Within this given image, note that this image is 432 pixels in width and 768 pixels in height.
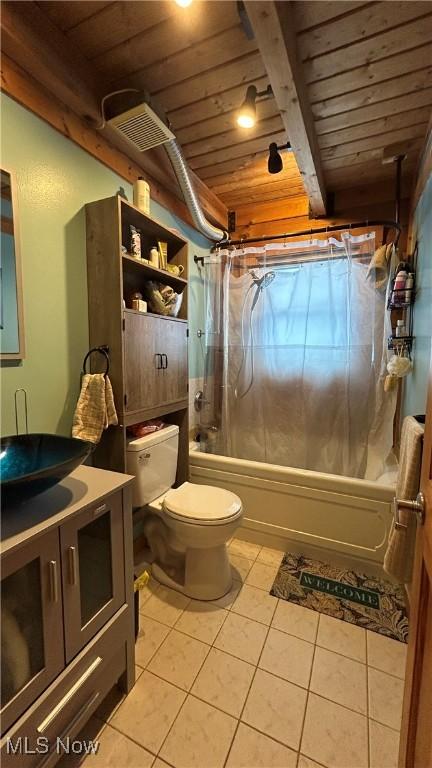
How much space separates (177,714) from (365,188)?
9.92 ft

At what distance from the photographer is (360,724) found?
1049 millimetres

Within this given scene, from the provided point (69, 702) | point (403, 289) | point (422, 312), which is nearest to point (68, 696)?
point (69, 702)

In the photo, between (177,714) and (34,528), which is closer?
(34,528)

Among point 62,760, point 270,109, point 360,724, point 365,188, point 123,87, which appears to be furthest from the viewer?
point 365,188

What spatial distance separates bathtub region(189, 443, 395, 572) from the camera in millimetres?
1693

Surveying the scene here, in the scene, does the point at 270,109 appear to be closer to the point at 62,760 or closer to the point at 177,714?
the point at 177,714

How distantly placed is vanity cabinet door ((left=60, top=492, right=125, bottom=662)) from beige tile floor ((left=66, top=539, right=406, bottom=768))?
40 cm

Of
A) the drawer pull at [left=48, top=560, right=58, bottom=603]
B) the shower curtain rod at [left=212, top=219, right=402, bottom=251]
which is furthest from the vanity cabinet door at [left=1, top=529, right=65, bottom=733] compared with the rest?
the shower curtain rod at [left=212, top=219, right=402, bottom=251]

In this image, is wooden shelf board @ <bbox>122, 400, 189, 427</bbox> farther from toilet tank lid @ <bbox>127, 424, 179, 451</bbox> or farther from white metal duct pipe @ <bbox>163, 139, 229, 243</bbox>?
white metal duct pipe @ <bbox>163, 139, 229, 243</bbox>

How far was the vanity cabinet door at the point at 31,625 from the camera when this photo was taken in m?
0.74

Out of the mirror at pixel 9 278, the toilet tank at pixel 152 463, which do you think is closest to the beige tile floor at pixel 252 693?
the toilet tank at pixel 152 463

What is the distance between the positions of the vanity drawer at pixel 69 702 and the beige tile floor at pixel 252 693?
7.2 inches

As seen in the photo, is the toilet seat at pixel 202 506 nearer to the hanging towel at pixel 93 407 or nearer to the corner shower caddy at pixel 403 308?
the hanging towel at pixel 93 407

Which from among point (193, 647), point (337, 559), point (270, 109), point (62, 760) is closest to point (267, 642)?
point (193, 647)
